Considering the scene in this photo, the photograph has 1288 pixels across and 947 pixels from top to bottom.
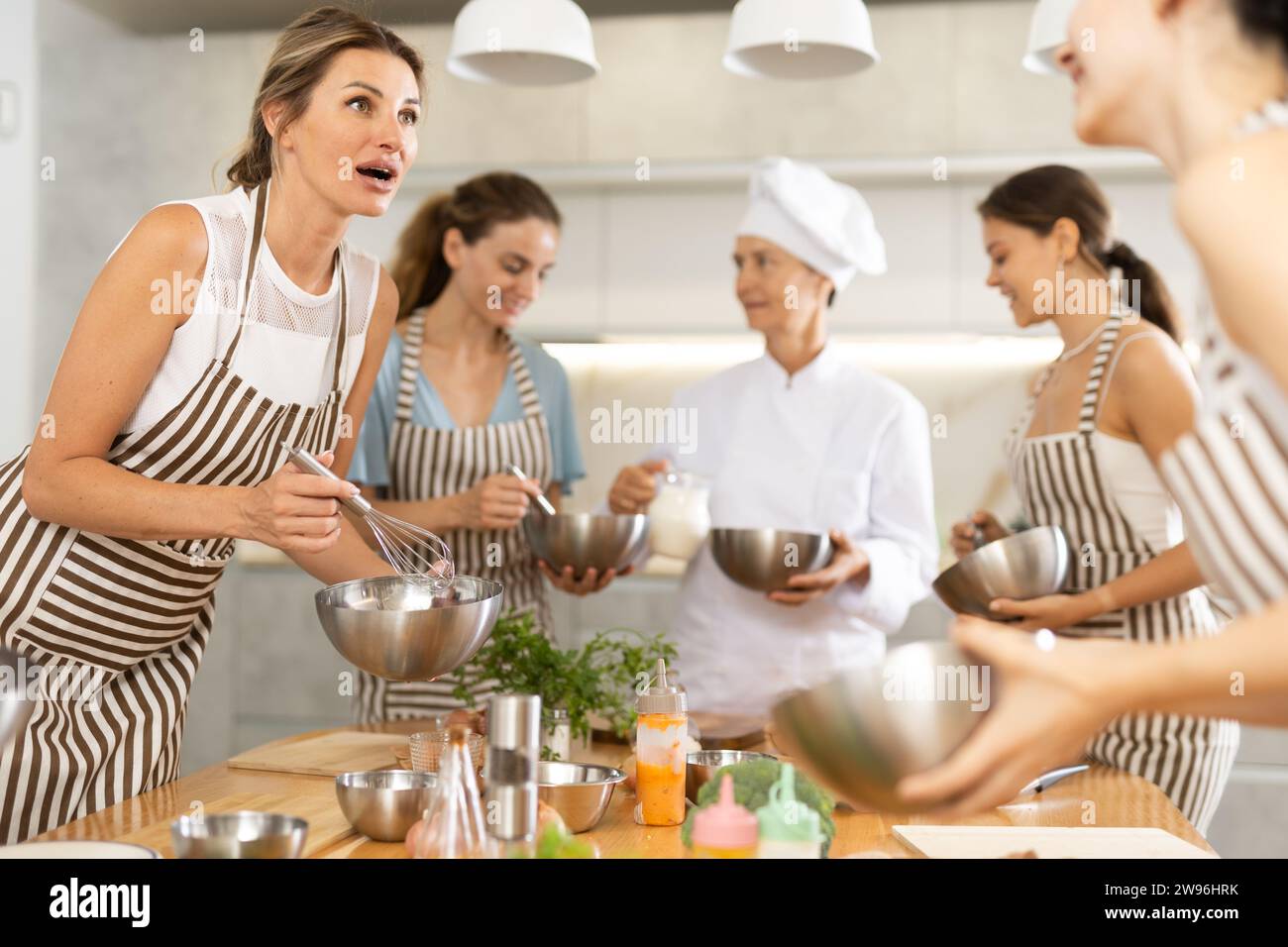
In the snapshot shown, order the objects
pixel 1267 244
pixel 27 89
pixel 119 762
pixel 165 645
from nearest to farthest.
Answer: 1. pixel 1267 244
2. pixel 119 762
3. pixel 165 645
4. pixel 27 89

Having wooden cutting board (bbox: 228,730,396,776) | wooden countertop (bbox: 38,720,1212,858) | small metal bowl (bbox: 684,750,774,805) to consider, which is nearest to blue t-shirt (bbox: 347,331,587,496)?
wooden cutting board (bbox: 228,730,396,776)

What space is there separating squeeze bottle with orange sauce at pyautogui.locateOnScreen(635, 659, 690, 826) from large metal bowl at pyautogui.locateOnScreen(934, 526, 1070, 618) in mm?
Answer: 568

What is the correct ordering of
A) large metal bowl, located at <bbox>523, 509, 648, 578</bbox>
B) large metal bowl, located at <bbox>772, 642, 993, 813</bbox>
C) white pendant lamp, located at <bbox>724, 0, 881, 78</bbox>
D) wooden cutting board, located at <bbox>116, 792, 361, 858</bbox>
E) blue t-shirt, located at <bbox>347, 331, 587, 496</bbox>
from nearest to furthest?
Answer: large metal bowl, located at <bbox>772, 642, 993, 813</bbox>, wooden cutting board, located at <bbox>116, 792, 361, 858</bbox>, white pendant lamp, located at <bbox>724, 0, 881, 78</bbox>, large metal bowl, located at <bbox>523, 509, 648, 578</bbox>, blue t-shirt, located at <bbox>347, 331, 587, 496</bbox>

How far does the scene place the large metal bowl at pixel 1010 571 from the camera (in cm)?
181

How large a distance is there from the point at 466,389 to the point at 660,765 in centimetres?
131

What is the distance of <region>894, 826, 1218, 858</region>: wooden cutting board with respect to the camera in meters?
1.27

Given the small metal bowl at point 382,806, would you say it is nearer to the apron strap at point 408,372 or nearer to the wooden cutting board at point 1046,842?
the wooden cutting board at point 1046,842

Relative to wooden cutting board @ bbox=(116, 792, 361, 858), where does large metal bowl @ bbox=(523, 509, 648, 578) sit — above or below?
above

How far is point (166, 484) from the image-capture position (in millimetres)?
1485

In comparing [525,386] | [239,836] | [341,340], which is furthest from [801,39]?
[239,836]

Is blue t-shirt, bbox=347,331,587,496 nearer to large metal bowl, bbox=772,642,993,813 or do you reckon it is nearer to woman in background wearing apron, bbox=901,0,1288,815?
large metal bowl, bbox=772,642,993,813
